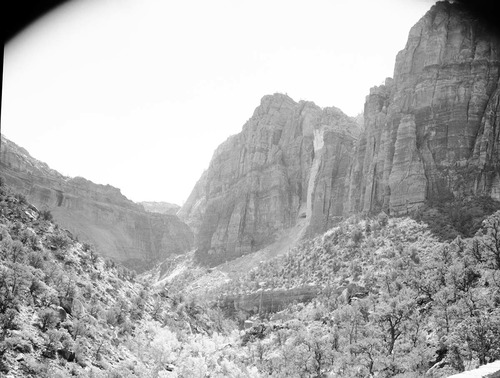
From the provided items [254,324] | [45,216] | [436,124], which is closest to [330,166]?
[436,124]

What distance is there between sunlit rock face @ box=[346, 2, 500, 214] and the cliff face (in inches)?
3131

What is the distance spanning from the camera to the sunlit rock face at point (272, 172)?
115562 mm

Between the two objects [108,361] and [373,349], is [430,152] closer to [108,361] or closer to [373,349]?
[373,349]

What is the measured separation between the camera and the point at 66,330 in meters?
29.6

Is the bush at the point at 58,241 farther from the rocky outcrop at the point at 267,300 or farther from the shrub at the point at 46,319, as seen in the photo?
the rocky outcrop at the point at 267,300

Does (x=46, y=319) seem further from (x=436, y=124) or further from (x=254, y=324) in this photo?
(x=436, y=124)

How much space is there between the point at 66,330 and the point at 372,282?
37.0m

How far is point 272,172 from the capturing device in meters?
129

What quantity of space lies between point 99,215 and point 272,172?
171 feet

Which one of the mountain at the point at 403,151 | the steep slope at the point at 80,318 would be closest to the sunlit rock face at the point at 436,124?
the mountain at the point at 403,151

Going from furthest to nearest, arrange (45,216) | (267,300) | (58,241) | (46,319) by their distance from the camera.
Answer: (267,300) < (45,216) < (58,241) < (46,319)

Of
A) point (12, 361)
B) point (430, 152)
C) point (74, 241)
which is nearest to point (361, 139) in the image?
point (430, 152)

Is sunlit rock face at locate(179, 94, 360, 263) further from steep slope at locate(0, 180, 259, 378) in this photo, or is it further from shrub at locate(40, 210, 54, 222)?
shrub at locate(40, 210, 54, 222)

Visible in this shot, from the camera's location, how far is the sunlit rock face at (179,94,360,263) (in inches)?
4550
